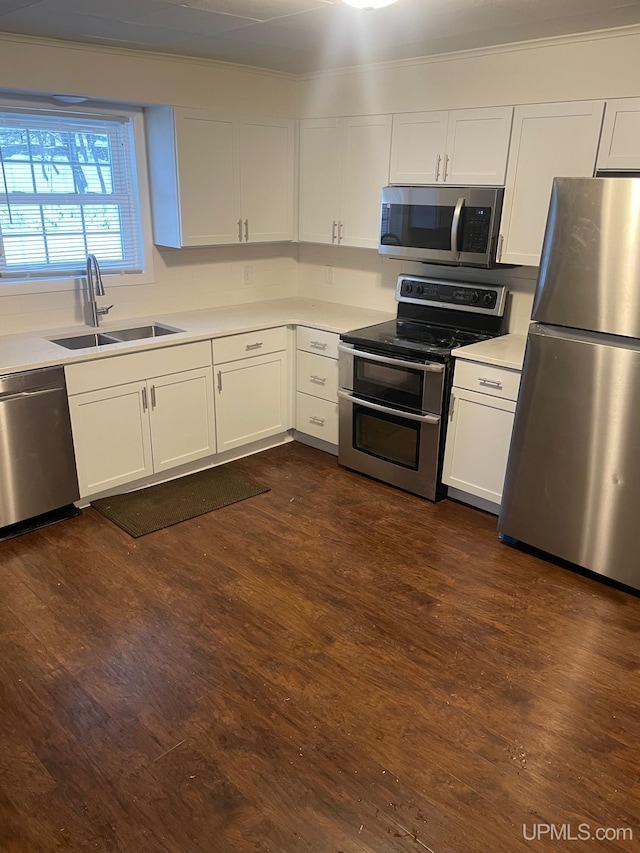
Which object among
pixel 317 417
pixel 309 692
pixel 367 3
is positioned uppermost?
pixel 367 3

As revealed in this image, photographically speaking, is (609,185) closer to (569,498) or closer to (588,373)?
(588,373)

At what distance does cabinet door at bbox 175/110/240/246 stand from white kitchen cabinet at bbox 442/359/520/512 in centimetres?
181

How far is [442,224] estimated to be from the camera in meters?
3.50

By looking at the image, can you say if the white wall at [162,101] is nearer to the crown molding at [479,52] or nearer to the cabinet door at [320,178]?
the cabinet door at [320,178]

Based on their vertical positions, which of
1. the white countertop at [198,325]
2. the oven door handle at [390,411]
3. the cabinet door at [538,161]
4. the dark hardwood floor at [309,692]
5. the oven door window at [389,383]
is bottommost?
the dark hardwood floor at [309,692]

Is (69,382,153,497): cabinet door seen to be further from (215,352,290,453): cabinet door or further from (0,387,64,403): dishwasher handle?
(215,352,290,453): cabinet door

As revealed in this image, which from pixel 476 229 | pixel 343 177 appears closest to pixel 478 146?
pixel 476 229

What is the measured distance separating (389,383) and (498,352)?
0.64 metres

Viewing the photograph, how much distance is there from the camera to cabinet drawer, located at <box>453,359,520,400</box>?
3.15 metres

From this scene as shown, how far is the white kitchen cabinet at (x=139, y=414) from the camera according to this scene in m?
3.27

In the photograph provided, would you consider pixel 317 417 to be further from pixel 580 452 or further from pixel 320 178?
pixel 580 452

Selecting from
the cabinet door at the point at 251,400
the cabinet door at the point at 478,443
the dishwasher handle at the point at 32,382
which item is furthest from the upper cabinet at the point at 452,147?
the dishwasher handle at the point at 32,382

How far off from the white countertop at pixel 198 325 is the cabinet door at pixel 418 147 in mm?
906

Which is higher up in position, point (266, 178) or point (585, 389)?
point (266, 178)
